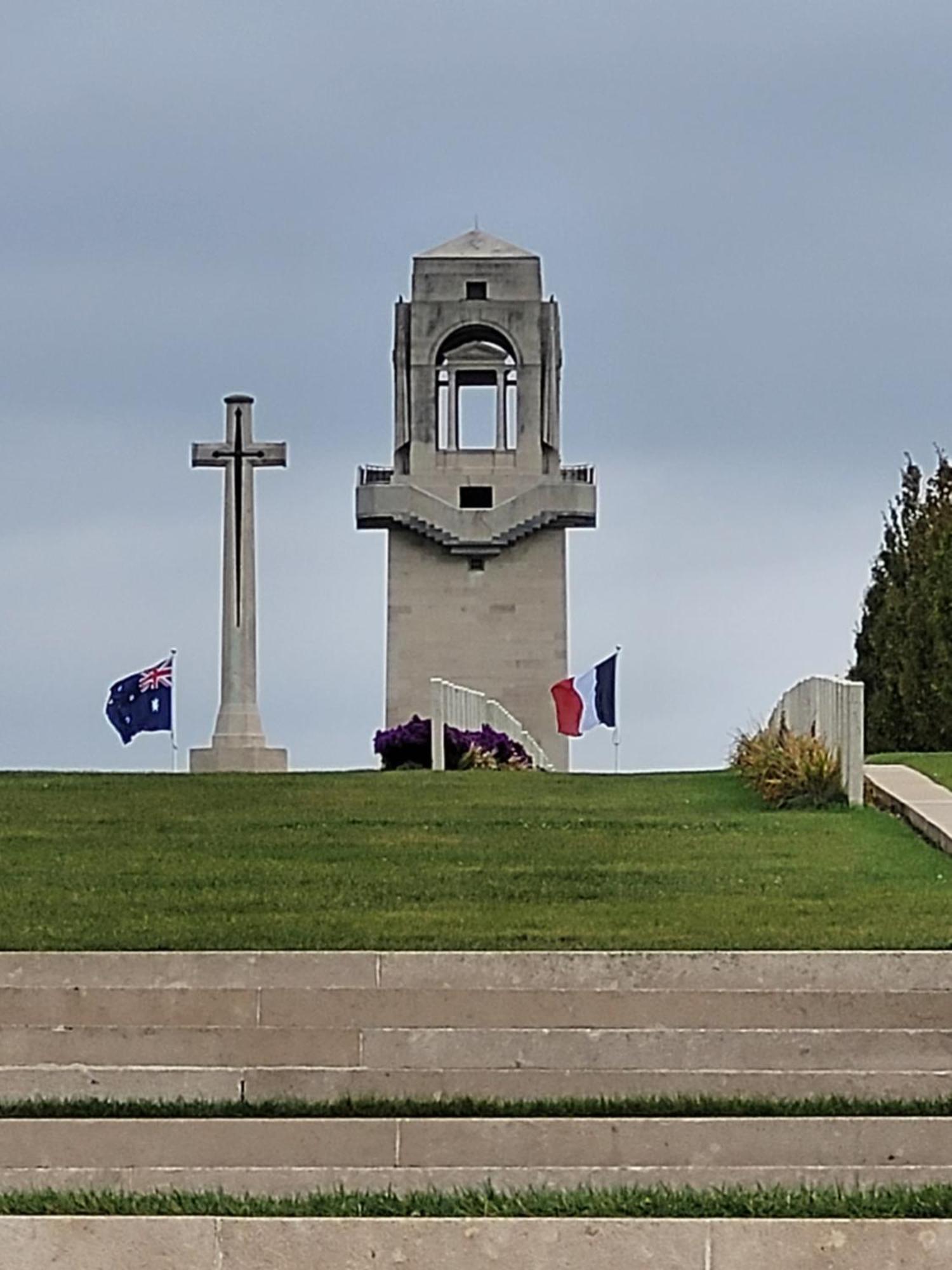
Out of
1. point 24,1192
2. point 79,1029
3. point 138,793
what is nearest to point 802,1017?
point 79,1029

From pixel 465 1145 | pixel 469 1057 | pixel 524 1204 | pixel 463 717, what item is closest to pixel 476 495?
pixel 463 717

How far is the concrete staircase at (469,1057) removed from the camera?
957 centimetres

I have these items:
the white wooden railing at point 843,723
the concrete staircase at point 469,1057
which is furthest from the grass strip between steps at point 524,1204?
the white wooden railing at point 843,723

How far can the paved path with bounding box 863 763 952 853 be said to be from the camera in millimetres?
18266

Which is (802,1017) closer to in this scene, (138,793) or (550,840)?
(550,840)

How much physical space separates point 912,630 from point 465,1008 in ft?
112

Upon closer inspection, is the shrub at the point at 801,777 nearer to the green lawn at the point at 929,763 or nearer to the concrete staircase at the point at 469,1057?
the green lawn at the point at 929,763

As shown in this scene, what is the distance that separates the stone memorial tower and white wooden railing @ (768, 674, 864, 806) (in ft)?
92.5

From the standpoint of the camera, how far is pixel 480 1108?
1016 centimetres

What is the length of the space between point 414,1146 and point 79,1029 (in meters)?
1.94

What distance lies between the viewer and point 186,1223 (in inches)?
304

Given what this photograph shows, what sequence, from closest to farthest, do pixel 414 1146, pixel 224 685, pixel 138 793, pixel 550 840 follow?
pixel 414 1146, pixel 550 840, pixel 138 793, pixel 224 685

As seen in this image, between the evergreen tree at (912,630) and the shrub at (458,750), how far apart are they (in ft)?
30.7

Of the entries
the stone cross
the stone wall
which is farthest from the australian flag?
the stone wall
